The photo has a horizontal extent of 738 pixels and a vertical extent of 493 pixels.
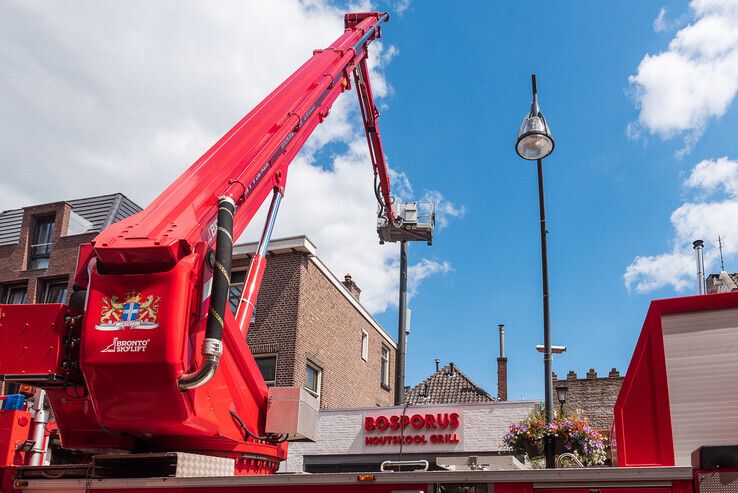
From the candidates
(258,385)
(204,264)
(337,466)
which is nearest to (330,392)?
(337,466)

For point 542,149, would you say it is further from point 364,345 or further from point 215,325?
point 364,345

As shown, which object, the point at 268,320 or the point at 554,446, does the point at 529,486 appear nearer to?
the point at 554,446

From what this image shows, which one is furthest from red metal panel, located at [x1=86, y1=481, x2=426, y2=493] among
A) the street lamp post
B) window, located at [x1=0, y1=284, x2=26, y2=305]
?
window, located at [x1=0, y1=284, x2=26, y2=305]

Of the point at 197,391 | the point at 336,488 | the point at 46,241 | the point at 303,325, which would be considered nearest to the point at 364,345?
the point at 303,325

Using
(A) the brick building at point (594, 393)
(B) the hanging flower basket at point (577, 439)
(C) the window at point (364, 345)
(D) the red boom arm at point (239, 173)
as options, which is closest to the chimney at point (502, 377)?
(A) the brick building at point (594, 393)

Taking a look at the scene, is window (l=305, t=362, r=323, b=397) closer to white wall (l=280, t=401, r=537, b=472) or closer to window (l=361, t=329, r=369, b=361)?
white wall (l=280, t=401, r=537, b=472)

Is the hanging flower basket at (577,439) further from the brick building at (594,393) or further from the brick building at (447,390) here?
the brick building at (594,393)

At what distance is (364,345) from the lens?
29.8 metres

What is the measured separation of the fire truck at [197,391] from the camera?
6098 millimetres

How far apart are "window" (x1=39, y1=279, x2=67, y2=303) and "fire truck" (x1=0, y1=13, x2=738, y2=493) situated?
890 inches

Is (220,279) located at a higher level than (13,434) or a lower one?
higher

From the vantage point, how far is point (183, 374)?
22.2 ft

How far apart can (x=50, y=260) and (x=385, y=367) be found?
15.0m

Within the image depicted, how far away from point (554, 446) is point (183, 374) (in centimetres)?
765
